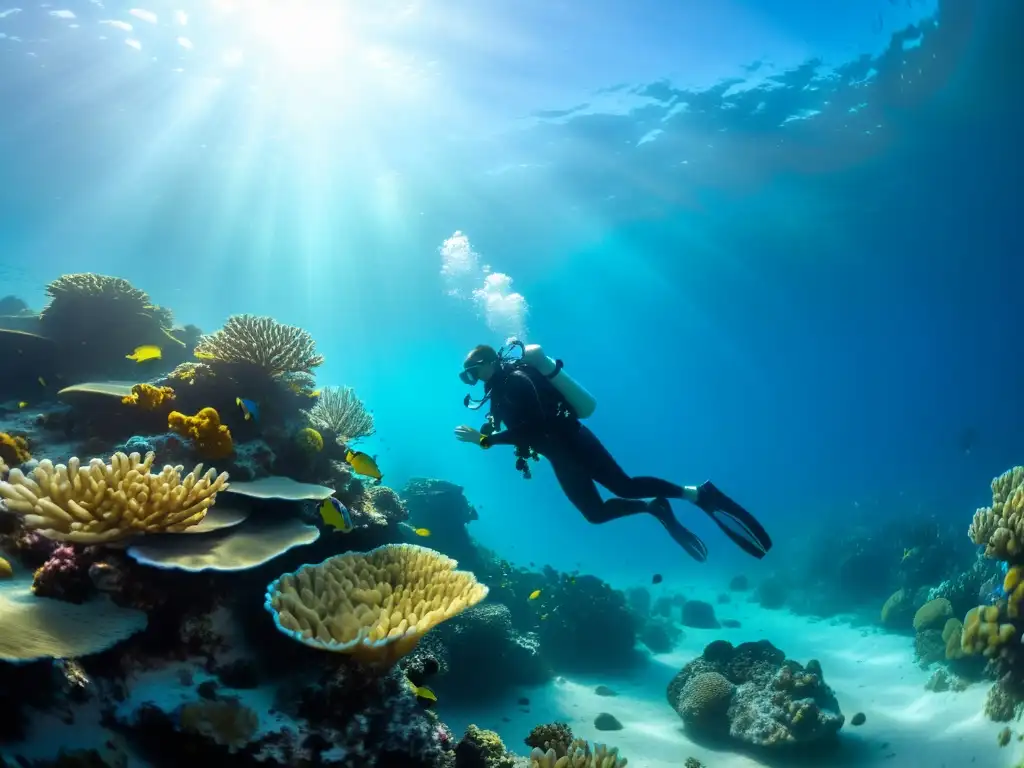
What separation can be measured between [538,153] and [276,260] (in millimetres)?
29793

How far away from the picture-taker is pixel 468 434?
7309 millimetres

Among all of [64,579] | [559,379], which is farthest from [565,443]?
[64,579]

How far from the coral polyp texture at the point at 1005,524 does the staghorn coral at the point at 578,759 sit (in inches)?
250

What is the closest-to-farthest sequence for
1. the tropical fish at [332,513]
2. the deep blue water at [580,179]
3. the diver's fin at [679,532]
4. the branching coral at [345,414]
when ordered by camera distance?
the tropical fish at [332,513], the branching coral at [345,414], the diver's fin at [679,532], the deep blue water at [580,179]

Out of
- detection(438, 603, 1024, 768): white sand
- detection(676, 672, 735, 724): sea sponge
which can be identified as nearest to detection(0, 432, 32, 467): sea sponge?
detection(438, 603, 1024, 768): white sand

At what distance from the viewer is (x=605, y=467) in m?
7.96

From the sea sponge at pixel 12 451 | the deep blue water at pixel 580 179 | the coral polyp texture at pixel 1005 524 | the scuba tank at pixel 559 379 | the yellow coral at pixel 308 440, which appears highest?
the deep blue water at pixel 580 179

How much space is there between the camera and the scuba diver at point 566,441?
733 cm

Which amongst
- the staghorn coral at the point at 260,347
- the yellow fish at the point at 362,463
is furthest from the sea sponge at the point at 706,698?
the staghorn coral at the point at 260,347

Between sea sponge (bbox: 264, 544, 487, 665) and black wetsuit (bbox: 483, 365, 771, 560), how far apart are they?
9.82 feet

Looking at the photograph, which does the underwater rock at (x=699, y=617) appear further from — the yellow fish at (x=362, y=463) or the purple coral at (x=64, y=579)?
the purple coral at (x=64, y=579)

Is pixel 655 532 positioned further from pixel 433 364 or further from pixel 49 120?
pixel 49 120

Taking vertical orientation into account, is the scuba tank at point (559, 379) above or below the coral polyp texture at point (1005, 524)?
above

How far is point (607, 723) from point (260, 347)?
8.30 meters
